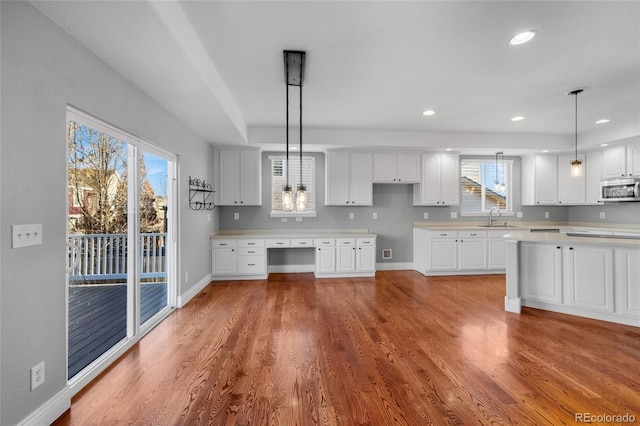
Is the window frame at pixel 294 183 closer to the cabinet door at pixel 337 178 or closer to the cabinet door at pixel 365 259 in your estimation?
the cabinet door at pixel 337 178

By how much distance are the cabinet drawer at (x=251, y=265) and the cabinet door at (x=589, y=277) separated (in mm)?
4291

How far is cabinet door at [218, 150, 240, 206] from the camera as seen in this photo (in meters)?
5.05

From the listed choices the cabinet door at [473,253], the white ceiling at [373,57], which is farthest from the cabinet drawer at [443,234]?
the white ceiling at [373,57]

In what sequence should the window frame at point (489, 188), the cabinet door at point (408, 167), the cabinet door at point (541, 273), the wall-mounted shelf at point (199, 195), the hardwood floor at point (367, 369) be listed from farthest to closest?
the window frame at point (489, 188) < the cabinet door at point (408, 167) < the wall-mounted shelf at point (199, 195) < the cabinet door at point (541, 273) < the hardwood floor at point (367, 369)

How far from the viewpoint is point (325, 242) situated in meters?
5.03

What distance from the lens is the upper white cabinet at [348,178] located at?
525cm

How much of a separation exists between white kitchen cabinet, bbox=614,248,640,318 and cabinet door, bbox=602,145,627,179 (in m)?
3.12

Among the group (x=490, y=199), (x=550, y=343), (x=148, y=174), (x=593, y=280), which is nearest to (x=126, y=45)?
(x=148, y=174)

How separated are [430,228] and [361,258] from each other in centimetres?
148

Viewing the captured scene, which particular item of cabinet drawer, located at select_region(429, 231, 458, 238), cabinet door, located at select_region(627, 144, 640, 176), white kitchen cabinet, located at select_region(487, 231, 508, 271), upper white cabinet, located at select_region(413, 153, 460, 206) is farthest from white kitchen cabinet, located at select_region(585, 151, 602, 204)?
cabinet drawer, located at select_region(429, 231, 458, 238)

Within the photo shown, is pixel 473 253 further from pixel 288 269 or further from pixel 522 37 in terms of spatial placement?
pixel 522 37

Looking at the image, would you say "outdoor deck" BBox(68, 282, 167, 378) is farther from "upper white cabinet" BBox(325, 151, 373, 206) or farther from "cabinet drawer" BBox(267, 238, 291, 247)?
"upper white cabinet" BBox(325, 151, 373, 206)

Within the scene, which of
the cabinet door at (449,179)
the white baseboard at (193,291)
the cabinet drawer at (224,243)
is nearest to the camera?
the white baseboard at (193,291)

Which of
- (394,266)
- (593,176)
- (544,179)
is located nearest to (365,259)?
(394,266)
